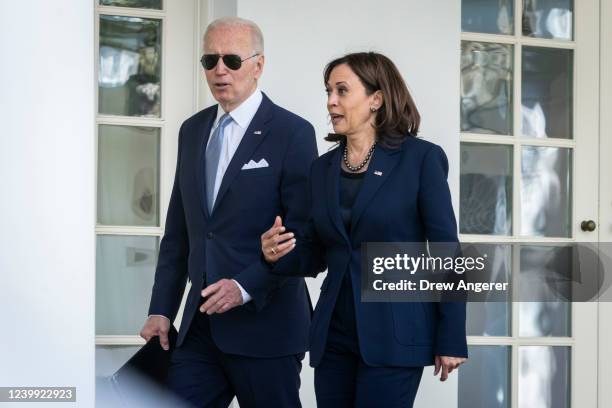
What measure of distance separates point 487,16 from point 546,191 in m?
0.85

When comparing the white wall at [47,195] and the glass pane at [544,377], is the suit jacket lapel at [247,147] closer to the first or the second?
the white wall at [47,195]

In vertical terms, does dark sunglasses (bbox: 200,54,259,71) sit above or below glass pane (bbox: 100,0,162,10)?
below

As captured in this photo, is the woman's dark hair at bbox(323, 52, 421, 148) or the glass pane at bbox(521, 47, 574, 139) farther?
the glass pane at bbox(521, 47, 574, 139)

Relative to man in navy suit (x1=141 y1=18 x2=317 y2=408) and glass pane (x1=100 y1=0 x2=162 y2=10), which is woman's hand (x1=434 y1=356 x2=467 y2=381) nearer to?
man in navy suit (x1=141 y1=18 x2=317 y2=408)

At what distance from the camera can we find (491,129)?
17.5 ft

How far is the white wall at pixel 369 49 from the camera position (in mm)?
4754

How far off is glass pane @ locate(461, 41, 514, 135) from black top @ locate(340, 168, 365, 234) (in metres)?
2.10

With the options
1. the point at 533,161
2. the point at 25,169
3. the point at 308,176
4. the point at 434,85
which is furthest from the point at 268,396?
the point at 533,161

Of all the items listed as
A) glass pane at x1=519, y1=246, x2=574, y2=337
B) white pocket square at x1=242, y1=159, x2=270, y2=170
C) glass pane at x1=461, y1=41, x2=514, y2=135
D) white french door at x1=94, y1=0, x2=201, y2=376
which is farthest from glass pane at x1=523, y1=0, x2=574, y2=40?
white pocket square at x1=242, y1=159, x2=270, y2=170

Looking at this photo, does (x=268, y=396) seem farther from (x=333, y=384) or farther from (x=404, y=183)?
(x=404, y=183)

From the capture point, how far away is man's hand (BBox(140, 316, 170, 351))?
12.1 ft

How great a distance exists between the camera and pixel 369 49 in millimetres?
4941

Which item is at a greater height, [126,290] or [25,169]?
[25,169]

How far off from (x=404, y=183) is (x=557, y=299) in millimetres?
2458
